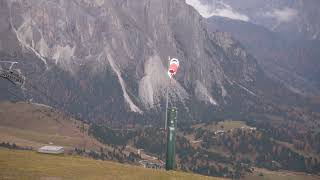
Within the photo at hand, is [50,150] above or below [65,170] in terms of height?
above

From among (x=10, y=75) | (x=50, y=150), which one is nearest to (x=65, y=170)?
(x=10, y=75)

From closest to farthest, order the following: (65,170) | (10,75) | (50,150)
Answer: (65,170) < (10,75) < (50,150)

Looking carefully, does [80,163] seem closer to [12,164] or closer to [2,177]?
[12,164]

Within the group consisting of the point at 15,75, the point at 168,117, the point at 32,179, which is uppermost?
the point at 15,75

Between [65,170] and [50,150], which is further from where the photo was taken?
[50,150]

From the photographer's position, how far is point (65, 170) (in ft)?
268

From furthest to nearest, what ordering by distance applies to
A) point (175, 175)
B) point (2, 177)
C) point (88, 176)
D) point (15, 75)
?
point (15, 75) → point (175, 175) → point (88, 176) → point (2, 177)

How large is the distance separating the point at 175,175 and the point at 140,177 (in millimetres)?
6132

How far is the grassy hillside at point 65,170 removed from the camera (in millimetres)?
76438

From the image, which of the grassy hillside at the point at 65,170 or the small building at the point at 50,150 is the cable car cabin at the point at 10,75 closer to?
the grassy hillside at the point at 65,170

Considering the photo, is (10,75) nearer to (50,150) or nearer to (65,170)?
(50,150)

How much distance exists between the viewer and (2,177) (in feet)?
234

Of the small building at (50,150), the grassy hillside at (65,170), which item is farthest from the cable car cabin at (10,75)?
the small building at (50,150)

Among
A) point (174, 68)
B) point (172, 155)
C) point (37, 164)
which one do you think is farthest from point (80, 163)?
point (174, 68)
